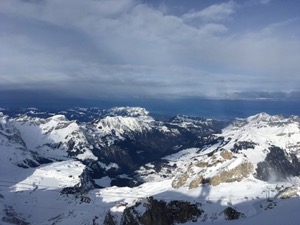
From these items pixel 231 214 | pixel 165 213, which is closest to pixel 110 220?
pixel 165 213

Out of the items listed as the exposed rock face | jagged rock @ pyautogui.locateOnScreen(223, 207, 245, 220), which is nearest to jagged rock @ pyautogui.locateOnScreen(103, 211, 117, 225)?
the exposed rock face

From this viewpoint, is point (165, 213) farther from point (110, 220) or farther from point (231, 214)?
point (110, 220)

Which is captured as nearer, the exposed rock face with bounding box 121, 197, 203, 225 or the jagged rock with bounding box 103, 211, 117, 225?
the exposed rock face with bounding box 121, 197, 203, 225

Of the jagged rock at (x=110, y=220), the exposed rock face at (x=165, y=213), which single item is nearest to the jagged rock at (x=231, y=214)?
the exposed rock face at (x=165, y=213)

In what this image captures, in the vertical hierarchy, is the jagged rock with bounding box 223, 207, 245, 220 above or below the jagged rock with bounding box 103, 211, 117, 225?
above

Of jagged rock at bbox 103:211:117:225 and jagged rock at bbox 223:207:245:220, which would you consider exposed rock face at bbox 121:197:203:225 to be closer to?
jagged rock at bbox 223:207:245:220

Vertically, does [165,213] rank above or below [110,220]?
above

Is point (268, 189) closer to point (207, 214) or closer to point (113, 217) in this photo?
point (207, 214)

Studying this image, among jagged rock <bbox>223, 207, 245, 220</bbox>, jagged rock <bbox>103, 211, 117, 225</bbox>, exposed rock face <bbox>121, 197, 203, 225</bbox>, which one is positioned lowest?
jagged rock <bbox>103, 211, 117, 225</bbox>
